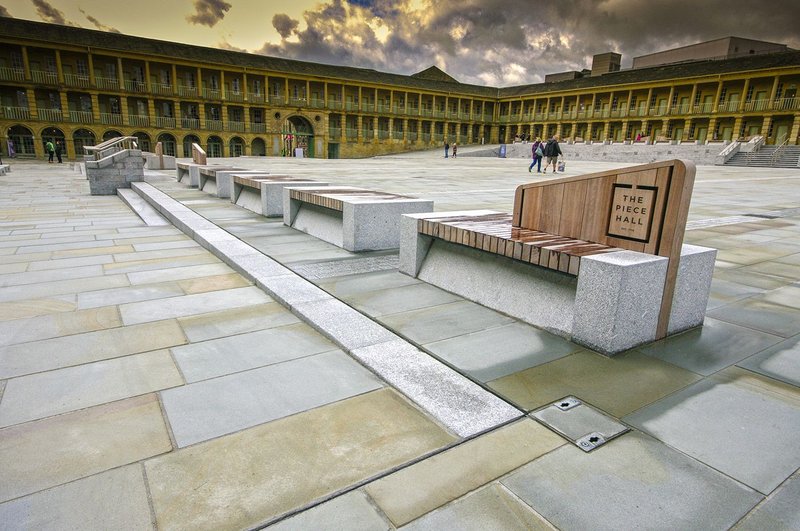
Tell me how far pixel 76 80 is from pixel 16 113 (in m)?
5.71

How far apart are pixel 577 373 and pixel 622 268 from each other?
0.72 m

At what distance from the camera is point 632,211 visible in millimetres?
3555

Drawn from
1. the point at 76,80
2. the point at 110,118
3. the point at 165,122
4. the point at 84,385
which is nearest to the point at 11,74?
the point at 76,80

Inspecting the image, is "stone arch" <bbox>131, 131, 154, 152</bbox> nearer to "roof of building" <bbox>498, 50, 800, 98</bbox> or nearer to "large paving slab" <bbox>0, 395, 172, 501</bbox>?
"roof of building" <bbox>498, 50, 800, 98</bbox>

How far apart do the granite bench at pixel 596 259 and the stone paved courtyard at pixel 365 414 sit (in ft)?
0.58

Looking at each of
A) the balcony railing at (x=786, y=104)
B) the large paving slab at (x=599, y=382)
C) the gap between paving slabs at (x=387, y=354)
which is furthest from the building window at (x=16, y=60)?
the balcony railing at (x=786, y=104)

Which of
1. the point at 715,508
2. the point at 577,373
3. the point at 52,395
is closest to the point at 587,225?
the point at 577,373

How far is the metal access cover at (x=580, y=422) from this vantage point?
90.7 inches

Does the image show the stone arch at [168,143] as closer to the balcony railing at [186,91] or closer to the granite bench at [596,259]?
the balcony railing at [186,91]

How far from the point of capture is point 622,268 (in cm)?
304

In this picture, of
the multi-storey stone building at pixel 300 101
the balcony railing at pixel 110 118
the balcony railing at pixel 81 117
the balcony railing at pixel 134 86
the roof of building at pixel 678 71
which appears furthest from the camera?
the roof of building at pixel 678 71

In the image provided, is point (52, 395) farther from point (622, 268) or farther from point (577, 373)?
point (622, 268)

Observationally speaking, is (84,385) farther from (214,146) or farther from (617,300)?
(214,146)

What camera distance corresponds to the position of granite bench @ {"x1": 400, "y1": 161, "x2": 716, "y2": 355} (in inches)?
127
